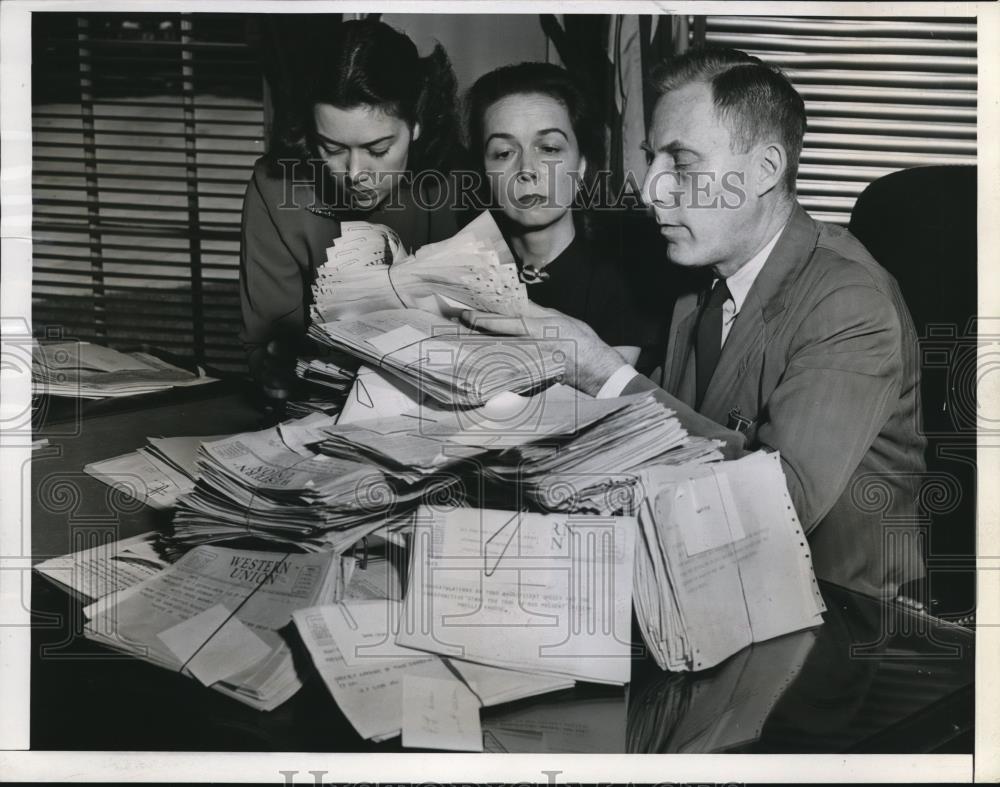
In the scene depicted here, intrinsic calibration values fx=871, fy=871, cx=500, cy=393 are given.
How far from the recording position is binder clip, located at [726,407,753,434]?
5.61ft

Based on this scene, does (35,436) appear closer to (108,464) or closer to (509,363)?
(108,464)

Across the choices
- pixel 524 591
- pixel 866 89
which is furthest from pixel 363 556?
pixel 866 89

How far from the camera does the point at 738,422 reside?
67.6 inches

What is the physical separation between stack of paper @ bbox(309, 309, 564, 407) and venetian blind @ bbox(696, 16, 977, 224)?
656 millimetres

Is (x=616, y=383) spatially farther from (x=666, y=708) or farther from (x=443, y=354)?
(x=666, y=708)

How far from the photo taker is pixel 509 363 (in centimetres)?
171

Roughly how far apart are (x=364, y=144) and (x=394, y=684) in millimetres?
1062

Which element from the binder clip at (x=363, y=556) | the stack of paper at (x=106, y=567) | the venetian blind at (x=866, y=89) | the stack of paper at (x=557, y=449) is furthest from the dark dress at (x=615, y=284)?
the stack of paper at (x=106, y=567)

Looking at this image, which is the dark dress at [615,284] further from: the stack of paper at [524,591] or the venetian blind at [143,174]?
the venetian blind at [143,174]

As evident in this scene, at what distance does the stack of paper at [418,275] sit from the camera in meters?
1.71

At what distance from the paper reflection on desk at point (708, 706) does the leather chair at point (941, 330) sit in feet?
1.76

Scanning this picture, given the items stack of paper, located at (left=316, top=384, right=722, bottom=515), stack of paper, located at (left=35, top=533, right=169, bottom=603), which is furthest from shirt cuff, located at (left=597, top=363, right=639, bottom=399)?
stack of paper, located at (left=35, top=533, right=169, bottom=603)

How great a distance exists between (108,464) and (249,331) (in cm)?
40

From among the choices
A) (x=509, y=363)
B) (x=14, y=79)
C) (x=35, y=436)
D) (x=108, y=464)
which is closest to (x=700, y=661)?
(x=509, y=363)
